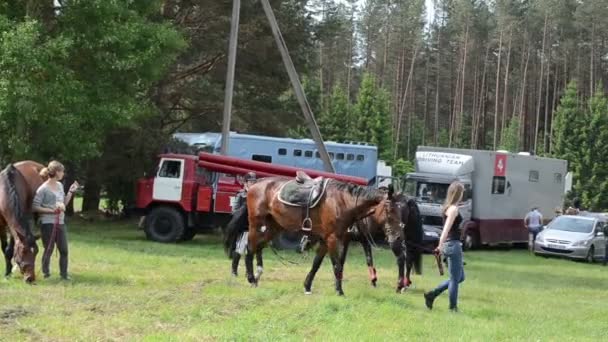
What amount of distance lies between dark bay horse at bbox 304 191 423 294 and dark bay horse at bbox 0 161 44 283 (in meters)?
3.83

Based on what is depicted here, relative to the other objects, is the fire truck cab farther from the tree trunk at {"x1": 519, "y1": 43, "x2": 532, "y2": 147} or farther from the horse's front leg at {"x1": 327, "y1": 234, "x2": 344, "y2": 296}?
the tree trunk at {"x1": 519, "y1": 43, "x2": 532, "y2": 147}

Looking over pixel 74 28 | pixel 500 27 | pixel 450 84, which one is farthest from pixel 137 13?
pixel 450 84

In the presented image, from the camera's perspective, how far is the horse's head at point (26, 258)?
10977 millimetres

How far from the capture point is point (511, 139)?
2468 inches

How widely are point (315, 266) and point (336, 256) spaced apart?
0.37 m

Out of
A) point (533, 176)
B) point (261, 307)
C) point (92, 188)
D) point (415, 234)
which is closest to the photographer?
point (261, 307)

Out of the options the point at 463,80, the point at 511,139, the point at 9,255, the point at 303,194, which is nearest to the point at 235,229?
the point at 303,194

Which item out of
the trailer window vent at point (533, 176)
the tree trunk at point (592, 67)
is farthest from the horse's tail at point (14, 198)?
the tree trunk at point (592, 67)

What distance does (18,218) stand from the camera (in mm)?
11094

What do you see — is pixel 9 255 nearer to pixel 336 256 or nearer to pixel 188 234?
pixel 336 256

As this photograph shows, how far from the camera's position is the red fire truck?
886 inches

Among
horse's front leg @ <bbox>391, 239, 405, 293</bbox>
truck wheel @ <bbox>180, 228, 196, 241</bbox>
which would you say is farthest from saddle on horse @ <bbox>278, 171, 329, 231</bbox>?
truck wheel @ <bbox>180, 228, 196, 241</bbox>

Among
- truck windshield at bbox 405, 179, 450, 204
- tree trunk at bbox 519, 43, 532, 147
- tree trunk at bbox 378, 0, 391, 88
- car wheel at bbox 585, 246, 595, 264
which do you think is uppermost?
tree trunk at bbox 378, 0, 391, 88

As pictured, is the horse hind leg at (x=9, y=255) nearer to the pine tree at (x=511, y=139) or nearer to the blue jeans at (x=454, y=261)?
the blue jeans at (x=454, y=261)
